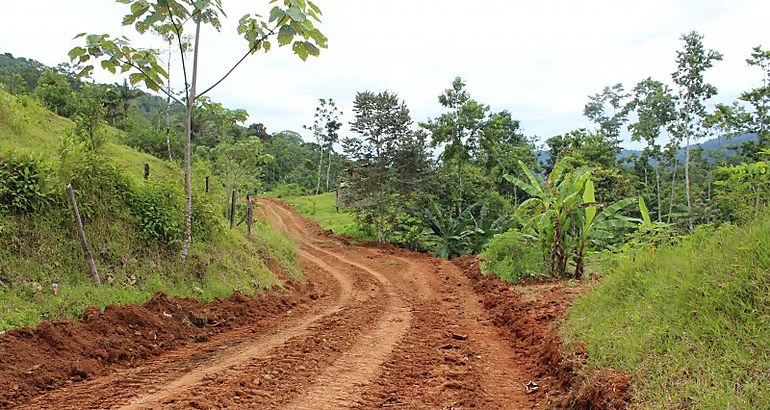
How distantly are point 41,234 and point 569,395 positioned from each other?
6.88 m

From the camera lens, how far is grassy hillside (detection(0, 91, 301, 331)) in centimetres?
628

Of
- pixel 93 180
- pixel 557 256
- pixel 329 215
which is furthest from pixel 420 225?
pixel 93 180

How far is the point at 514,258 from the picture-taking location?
42.7 ft

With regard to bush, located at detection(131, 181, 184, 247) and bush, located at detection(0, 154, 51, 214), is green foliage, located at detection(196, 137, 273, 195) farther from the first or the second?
bush, located at detection(0, 154, 51, 214)

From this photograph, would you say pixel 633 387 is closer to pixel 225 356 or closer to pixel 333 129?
pixel 225 356

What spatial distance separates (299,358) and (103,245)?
3899mm

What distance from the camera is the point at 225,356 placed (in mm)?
5988

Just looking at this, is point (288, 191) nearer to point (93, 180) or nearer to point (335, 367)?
point (93, 180)

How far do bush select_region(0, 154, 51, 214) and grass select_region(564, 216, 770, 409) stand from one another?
7.23 meters

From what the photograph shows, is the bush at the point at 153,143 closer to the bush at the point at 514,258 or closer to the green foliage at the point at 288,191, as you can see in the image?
the bush at the point at 514,258

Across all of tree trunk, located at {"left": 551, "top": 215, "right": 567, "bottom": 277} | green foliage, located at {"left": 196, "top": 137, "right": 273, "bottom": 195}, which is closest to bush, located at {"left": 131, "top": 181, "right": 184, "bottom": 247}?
tree trunk, located at {"left": 551, "top": 215, "right": 567, "bottom": 277}

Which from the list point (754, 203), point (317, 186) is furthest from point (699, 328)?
point (317, 186)

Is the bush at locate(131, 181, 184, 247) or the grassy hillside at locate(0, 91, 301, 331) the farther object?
the bush at locate(131, 181, 184, 247)

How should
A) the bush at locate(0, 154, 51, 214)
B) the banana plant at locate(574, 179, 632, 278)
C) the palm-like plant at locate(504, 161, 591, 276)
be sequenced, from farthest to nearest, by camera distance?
the palm-like plant at locate(504, 161, 591, 276), the banana plant at locate(574, 179, 632, 278), the bush at locate(0, 154, 51, 214)
